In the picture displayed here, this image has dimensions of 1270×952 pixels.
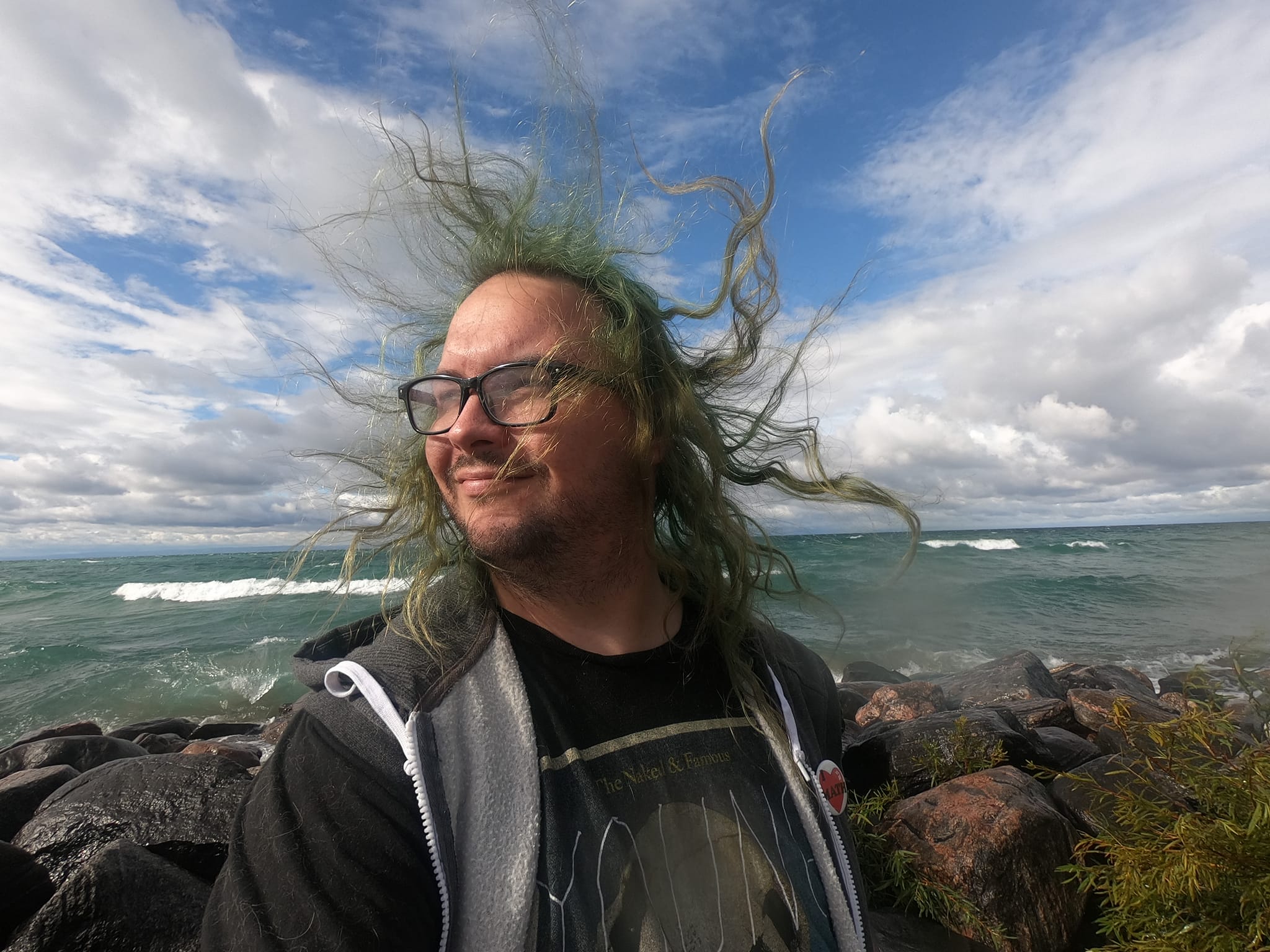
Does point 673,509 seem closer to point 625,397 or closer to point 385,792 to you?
point 625,397

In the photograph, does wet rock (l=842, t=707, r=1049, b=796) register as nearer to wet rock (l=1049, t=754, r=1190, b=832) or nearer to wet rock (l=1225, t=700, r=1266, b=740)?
wet rock (l=1049, t=754, r=1190, b=832)

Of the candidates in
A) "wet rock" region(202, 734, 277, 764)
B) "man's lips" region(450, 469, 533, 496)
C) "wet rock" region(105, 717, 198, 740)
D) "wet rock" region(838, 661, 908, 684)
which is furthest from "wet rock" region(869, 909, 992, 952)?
"wet rock" region(105, 717, 198, 740)

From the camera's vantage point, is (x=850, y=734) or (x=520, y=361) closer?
(x=520, y=361)

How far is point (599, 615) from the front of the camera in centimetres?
210

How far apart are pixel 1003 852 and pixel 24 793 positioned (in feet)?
20.1

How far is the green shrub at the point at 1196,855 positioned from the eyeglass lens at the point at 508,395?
2.58 meters

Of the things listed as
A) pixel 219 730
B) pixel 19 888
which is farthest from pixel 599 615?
pixel 219 730

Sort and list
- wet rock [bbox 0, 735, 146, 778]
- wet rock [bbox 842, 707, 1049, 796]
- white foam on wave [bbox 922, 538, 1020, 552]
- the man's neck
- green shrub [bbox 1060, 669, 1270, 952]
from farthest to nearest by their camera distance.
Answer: white foam on wave [bbox 922, 538, 1020, 552] < wet rock [bbox 0, 735, 146, 778] < wet rock [bbox 842, 707, 1049, 796] < green shrub [bbox 1060, 669, 1270, 952] < the man's neck

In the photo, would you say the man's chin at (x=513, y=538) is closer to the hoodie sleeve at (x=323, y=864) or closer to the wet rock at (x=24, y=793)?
the hoodie sleeve at (x=323, y=864)

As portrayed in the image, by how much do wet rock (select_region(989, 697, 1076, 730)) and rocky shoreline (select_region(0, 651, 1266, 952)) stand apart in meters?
0.54

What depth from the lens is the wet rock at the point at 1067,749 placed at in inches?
214

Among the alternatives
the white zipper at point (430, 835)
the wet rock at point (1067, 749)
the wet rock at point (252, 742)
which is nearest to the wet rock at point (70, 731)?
the wet rock at point (252, 742)

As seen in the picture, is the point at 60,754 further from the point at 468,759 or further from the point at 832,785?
the point at 832,785

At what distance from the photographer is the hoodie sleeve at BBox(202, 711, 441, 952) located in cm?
125
